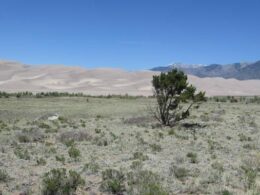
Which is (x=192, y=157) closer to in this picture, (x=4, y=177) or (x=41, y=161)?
(x=41, y=161)

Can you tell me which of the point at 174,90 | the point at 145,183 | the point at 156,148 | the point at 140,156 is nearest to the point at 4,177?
the point at 145,183

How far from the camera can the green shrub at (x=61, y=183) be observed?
37.8 ft

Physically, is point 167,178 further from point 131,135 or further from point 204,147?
point 131,135

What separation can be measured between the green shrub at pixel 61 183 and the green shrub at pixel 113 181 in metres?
0.64

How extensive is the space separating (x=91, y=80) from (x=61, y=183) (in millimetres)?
130876

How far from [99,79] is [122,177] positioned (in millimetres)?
133231

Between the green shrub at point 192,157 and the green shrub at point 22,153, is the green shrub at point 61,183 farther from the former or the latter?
the green shrub at point 192,157

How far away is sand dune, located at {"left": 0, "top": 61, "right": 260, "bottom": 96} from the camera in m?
128

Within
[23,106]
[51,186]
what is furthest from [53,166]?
[23,106]

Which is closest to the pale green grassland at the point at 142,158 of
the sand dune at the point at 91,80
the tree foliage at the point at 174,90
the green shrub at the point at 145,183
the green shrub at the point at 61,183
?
the green shrub at the point at 145,183

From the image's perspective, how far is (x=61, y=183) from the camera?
39.8ft

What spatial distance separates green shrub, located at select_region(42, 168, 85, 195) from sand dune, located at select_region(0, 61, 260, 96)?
358ft

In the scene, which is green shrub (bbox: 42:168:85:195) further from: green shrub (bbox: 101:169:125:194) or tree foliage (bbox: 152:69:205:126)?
tree foliage (bbox: 152:69:205:126)

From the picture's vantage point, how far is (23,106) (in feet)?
153
